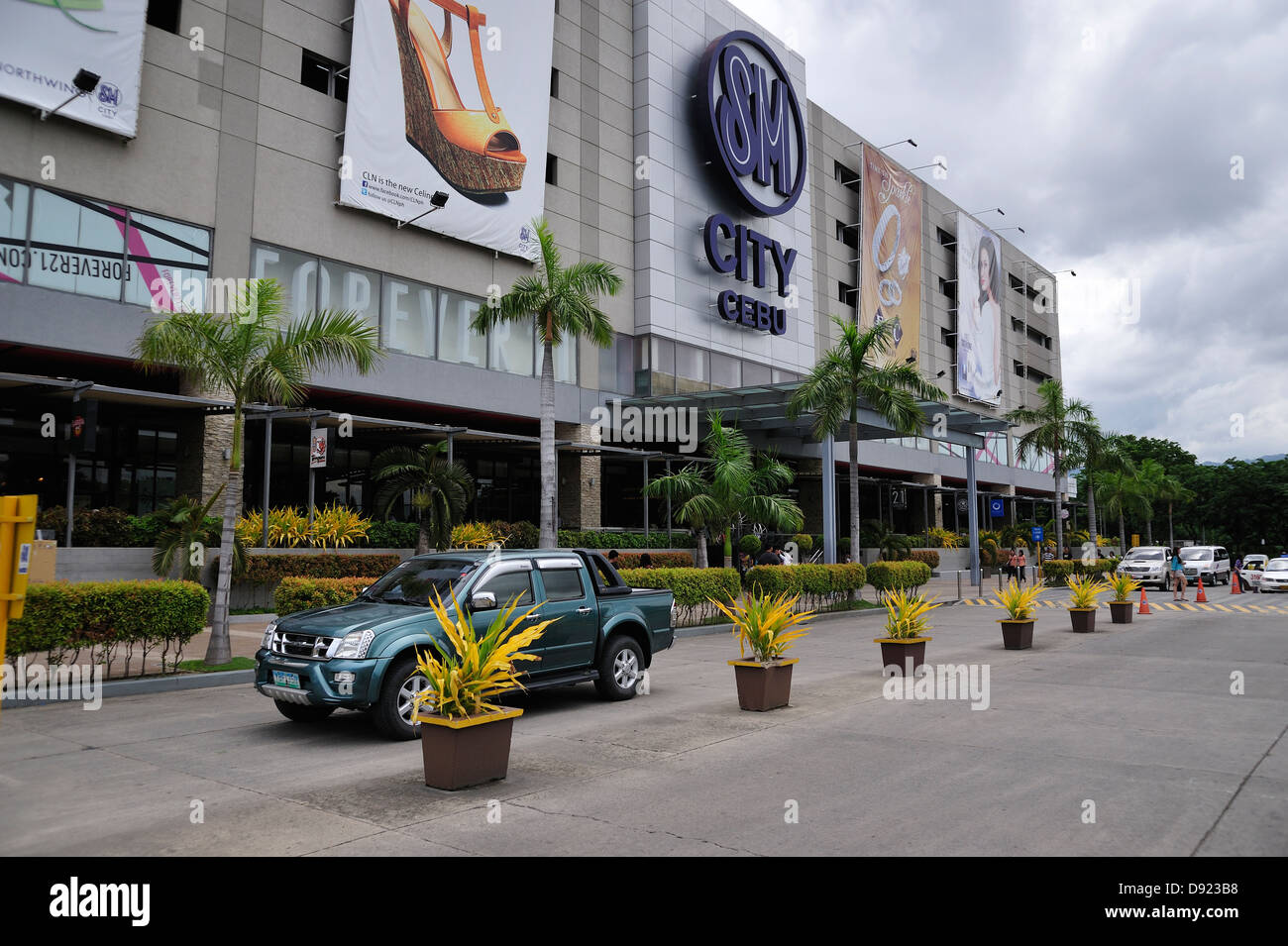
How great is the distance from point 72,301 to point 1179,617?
27.1 metres

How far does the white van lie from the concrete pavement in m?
33.3

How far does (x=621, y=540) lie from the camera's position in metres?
28.5

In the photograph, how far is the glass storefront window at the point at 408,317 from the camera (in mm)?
25047

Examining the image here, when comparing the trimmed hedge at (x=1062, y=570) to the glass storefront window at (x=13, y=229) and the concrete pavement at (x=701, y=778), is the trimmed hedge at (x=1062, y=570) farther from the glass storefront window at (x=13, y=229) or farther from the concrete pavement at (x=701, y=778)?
the glass storefront window at (x=13, y=229)

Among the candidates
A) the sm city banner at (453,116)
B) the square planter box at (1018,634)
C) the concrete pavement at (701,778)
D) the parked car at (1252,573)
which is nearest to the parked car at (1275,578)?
the parked car at (1252,573)

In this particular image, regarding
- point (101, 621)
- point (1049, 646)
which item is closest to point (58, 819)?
point (101, 621)

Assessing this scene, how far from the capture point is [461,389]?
26.3 meters

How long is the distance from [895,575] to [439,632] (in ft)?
64.9

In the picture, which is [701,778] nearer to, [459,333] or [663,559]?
[663,559]

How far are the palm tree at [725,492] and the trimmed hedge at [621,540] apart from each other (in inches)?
89.9

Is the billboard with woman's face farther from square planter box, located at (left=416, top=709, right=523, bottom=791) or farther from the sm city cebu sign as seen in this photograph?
square planter box, located at (left=416, top=709, right=523, bottom=791)

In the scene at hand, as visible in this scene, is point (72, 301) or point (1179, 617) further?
point (1179, 617)

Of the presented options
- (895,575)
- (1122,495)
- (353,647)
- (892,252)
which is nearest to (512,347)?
(895,575)
